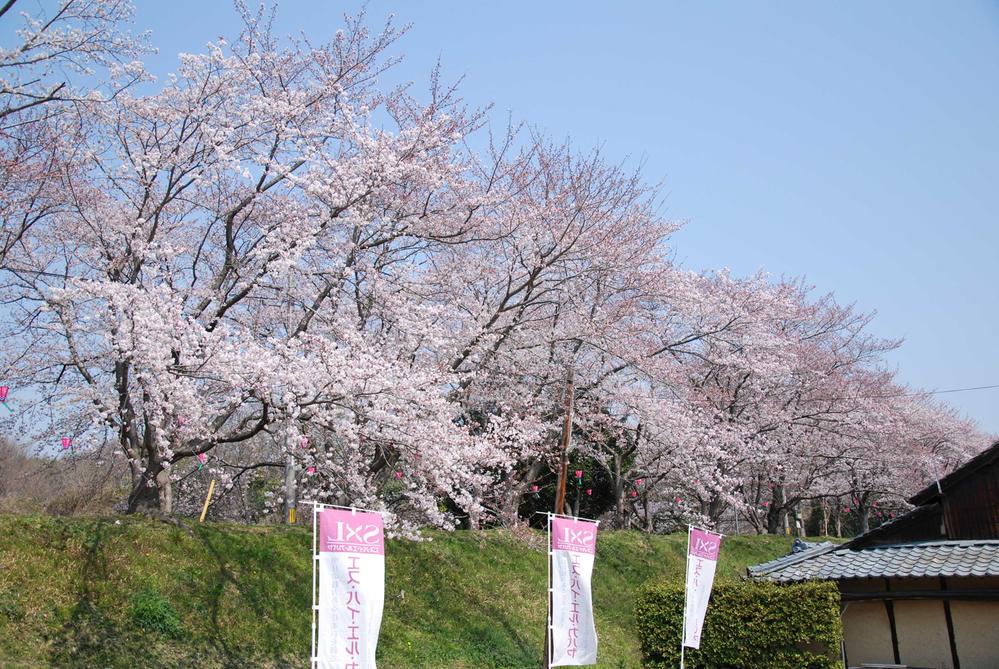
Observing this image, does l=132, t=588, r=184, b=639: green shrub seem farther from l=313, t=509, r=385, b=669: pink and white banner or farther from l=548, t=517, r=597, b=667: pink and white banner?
l=548, t=517, r=597, b=667: pink and white banner

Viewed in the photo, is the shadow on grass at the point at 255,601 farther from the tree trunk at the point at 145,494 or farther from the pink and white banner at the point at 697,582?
the pink and white banner at the point at 697,582

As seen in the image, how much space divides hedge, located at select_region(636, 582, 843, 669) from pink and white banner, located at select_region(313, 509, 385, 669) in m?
8.02

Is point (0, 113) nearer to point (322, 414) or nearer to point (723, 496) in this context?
point (322, 414)

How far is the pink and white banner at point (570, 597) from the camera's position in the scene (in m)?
11.0

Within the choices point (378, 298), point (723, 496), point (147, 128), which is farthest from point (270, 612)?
point (723, 496)

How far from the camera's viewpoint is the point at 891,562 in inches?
545

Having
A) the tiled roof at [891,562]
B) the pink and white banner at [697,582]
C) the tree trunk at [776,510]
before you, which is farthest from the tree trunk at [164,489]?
the tree trunk at [776,510]

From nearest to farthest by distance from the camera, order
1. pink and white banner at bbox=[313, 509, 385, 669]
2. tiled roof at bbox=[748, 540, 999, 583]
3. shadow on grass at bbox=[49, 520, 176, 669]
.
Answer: pink and white banner at bbox=[313, 509, 385, 669] < shadow on grass at bbox=[49, 520, 176, 669] < tiled roof at bbox=[748, 540, 999, 583]

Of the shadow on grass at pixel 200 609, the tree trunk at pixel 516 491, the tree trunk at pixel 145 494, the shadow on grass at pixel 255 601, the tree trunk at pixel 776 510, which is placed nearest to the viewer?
the shadow on grass at pixel 200 609

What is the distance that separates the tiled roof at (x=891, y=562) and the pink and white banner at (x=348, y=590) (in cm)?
910

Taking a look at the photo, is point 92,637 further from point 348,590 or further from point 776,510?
point 776,510

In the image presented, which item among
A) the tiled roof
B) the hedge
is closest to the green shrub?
the hedge

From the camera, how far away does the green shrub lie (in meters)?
10.5

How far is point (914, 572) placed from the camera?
43.0ft
